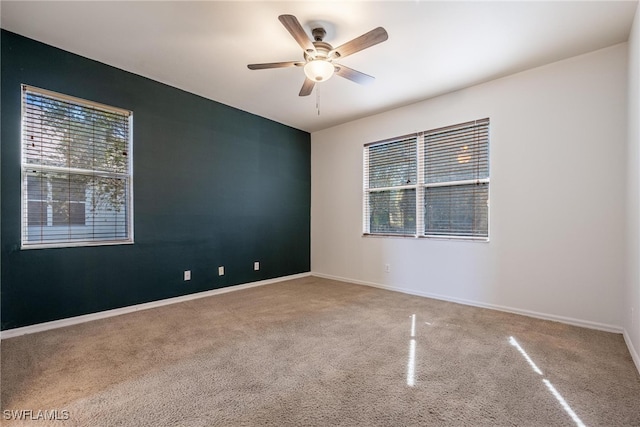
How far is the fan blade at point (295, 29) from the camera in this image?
2001 mm

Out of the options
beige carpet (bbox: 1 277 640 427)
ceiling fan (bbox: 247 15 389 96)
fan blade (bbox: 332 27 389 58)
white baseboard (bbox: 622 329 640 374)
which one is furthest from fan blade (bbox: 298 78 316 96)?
white baseboard (bbox: 622 329 640 374)

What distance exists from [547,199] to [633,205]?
81cm

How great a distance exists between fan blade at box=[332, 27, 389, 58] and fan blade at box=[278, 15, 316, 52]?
9.6 inches

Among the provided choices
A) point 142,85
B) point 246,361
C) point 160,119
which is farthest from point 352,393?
point 142,85

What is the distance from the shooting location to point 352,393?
1812 mm

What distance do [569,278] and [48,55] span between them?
556 cm

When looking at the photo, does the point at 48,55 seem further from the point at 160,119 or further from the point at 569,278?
the point at 569,278

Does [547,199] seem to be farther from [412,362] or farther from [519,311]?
[412,362]

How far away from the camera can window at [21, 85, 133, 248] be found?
2.79m

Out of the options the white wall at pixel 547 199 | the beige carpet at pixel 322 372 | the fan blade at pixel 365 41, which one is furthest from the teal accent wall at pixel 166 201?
the fan blade at pixel 365 41

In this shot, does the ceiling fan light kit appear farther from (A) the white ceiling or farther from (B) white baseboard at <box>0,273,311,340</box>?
(B) white baseboard at <box>0,273,311,340</box>

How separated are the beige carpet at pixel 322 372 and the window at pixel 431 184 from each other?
1250mm

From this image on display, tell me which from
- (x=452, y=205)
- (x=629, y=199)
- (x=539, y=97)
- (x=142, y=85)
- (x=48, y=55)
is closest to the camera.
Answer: (x=629, y=199)

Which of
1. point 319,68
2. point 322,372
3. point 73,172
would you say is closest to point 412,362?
point 322,372
